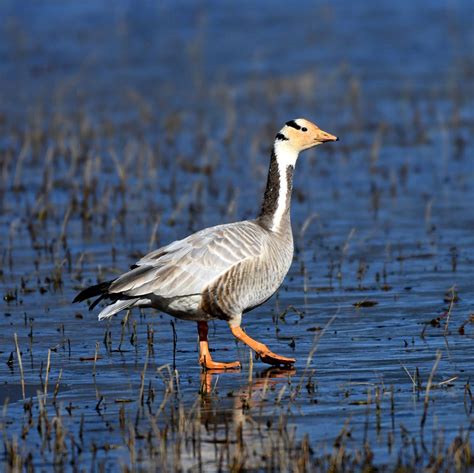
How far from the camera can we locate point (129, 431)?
705 cm

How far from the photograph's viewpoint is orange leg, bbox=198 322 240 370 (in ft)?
29.0

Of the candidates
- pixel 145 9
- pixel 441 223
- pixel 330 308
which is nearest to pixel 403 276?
pixel 330 308

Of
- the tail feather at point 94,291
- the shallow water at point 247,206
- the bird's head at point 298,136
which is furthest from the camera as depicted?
the bird's head at point 298,136

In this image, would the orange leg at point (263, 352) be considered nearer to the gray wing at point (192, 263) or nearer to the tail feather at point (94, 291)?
the gray wing at point (192, 263)

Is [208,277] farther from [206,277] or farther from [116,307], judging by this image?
[116,307]

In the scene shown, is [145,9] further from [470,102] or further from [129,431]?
[129,431]

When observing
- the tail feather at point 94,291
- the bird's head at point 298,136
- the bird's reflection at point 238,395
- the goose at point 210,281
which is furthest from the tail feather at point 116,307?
the bird's head at point 298,136

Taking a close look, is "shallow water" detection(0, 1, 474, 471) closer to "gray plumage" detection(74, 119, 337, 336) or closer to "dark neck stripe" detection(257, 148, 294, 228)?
"gray plumage" detection(74, 119, 337, 336)

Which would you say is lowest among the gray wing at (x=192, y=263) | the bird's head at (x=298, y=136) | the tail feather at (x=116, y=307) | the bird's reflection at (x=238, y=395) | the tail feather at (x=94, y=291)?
the bird's reflection at (x=238, y=395)

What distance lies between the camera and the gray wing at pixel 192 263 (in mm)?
8891

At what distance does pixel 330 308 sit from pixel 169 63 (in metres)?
18.8

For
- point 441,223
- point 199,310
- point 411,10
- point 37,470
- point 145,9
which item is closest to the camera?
point 37,470

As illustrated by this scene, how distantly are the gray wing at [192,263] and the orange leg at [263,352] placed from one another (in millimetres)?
528

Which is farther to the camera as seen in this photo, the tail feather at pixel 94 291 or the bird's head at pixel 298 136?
the bird's head at pixel 298 136
